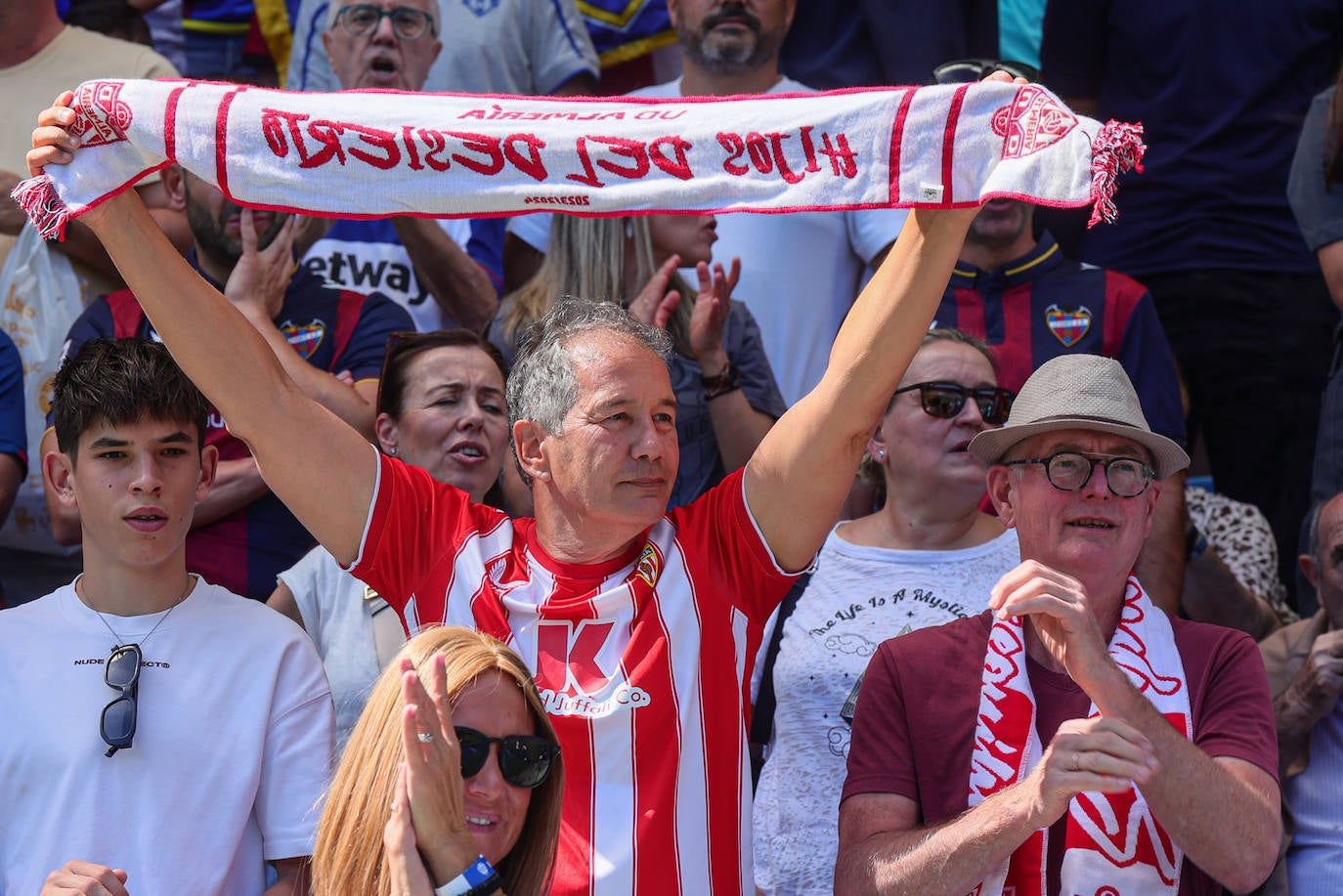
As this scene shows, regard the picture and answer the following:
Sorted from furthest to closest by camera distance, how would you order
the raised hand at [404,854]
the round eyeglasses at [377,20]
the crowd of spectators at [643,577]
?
the round eyeglasses at [377,20], the crowd of spectators at [643,577], the raised hand at [404,854]

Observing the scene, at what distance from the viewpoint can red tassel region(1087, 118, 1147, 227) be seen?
271 centimetres

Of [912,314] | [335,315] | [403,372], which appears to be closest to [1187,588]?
[912,314]

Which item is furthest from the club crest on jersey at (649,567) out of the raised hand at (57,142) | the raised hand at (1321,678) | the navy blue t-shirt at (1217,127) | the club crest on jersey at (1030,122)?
the navy blue t-shirt at (1217,127)

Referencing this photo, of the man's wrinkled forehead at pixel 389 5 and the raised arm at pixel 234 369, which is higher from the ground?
the man's wrinkled forehead at pixel 389 5

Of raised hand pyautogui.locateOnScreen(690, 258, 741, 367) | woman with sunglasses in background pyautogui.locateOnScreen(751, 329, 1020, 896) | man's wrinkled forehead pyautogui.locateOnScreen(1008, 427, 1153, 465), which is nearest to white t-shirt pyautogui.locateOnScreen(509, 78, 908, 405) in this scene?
raised hand pyautogui.locateOnScreen(690, 258, 741, 367)

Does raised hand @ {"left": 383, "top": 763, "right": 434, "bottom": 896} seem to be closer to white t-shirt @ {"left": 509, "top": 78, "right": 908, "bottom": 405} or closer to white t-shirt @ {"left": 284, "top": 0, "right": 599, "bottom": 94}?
white t-shirt @ {"left": 509, "top": 78, "right": 908, "bottom": 405}

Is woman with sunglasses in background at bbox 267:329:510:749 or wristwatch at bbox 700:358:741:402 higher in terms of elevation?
wristwatch at bbox 700:358:741:402

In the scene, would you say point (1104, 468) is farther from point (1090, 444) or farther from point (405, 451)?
point (405, 451)

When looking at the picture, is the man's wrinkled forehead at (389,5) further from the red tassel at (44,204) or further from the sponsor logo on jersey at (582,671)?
the sponsor logo on jersey at (582,671)

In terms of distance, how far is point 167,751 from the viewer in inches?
127

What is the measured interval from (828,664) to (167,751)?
157 centimetres

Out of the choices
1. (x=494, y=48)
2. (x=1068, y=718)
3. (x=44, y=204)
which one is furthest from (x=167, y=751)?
(x=494, y=48)

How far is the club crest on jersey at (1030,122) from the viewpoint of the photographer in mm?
2811

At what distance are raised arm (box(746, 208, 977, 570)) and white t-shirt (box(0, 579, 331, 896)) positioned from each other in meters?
1.14
